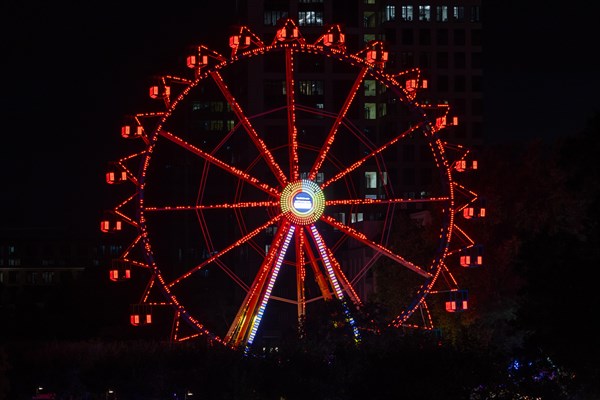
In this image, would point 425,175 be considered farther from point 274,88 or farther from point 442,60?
point 274,88

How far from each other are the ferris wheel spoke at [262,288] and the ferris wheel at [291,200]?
0.18ft

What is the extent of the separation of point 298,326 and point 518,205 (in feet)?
68.0

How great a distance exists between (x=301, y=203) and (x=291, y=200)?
421 millimetres

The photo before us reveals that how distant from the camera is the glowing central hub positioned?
5300 cm

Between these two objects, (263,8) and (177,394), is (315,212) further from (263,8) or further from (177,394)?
(263,8)

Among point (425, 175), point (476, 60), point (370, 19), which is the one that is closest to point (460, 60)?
point (476, 60)

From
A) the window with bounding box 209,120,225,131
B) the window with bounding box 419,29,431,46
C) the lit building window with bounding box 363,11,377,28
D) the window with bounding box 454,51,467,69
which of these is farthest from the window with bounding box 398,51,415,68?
the window with bounding box 209,120,225,131

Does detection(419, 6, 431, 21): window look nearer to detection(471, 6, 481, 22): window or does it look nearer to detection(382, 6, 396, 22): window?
detection(382, 6, 396, 22): window

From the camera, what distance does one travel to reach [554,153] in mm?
69688

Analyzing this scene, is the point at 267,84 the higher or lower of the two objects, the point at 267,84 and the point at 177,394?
the higher

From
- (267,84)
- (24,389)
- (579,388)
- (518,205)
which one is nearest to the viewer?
(579,388)

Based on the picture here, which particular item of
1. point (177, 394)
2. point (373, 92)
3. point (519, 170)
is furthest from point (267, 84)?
point (177, 394)

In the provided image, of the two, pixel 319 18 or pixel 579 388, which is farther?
pixel 319 18

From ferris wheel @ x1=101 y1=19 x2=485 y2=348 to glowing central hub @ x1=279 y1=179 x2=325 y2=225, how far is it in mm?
54
